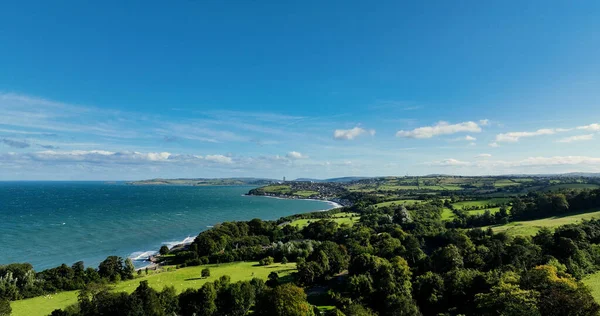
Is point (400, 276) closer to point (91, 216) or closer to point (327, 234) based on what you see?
point (327, 234)

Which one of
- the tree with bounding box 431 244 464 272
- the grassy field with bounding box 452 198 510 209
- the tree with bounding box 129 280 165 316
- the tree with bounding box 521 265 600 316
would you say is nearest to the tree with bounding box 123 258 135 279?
the tree with bounding box 129 280 165 316

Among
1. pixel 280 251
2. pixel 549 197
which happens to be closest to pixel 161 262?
pixel 280 251

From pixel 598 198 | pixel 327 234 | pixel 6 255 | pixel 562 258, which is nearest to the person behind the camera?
pixel 562 258

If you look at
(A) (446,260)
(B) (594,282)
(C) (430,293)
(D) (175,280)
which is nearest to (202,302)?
(D) (175,280)

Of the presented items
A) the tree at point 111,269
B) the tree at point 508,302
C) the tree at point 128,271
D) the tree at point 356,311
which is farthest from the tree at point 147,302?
the tree at point 508,302

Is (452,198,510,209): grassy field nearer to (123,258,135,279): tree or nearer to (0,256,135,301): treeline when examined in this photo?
(123,258,135,279): tree

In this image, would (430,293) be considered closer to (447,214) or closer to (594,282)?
(594,282)
